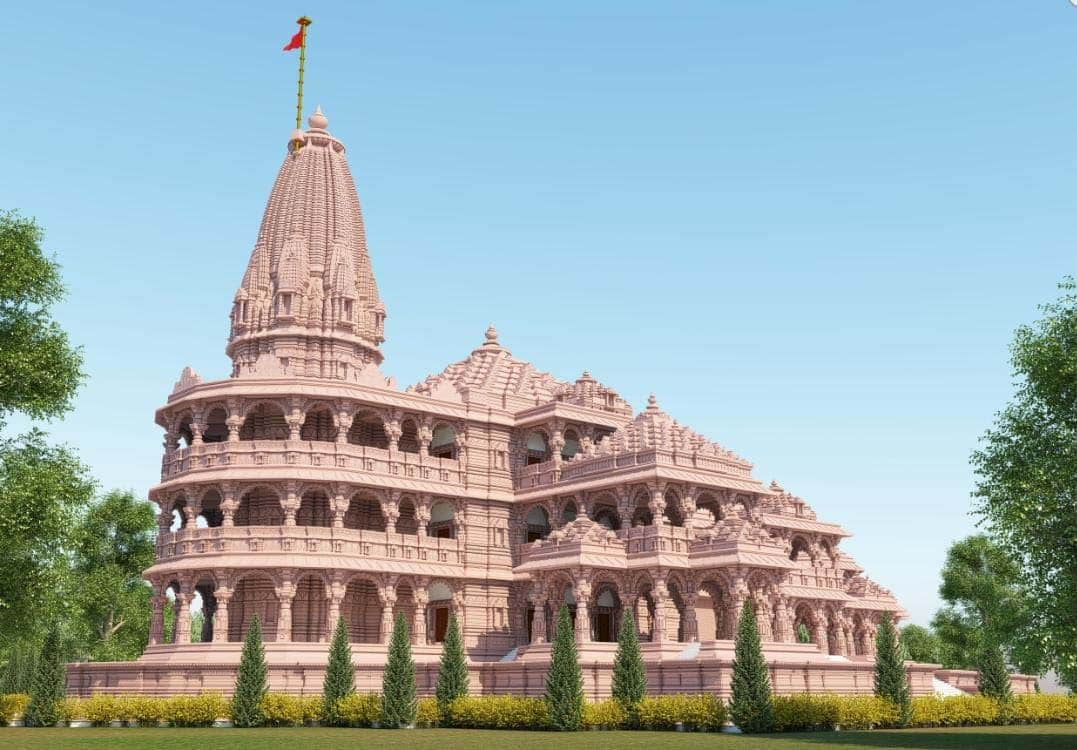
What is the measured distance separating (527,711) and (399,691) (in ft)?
14.8

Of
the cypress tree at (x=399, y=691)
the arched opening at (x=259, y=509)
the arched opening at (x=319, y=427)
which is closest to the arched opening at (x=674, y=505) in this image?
the cypress tree at (x=399, y=691)

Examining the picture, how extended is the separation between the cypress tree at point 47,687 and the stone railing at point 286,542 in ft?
22.8

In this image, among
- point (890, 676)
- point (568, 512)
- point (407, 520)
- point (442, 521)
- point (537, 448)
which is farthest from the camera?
point (537, 448)

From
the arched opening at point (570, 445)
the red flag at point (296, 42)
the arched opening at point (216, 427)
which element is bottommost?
the arched opening at point (570, 445)

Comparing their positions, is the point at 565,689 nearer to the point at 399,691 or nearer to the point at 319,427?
the point at 399,691

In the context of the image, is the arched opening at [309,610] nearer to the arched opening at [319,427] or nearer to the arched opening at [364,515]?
the arched opening at [364,515]

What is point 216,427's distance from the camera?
54.9 meters

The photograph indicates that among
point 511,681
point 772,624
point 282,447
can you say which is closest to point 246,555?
point 282,447

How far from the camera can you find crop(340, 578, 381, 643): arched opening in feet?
170

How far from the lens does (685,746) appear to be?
102 feet

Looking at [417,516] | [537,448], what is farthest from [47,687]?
[537,448]

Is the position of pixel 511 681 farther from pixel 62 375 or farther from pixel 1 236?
pixel 1 236

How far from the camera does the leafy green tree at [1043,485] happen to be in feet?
107

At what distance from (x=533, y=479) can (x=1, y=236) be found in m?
28.5
